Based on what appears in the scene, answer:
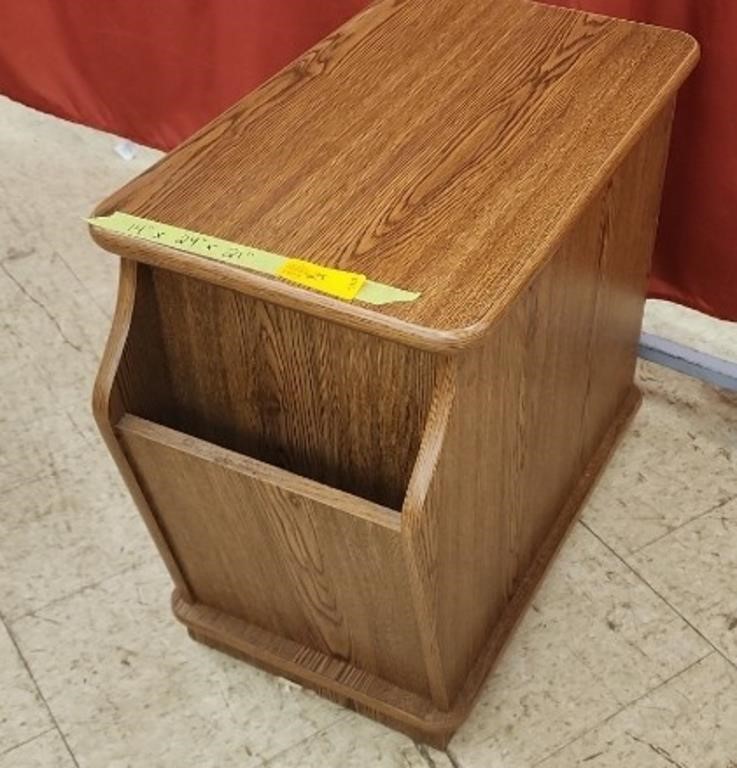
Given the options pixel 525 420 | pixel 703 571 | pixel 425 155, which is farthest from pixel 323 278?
pixel 703 571

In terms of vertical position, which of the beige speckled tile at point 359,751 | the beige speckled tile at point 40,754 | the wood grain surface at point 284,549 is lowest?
the beige speckled tile at point 40,754

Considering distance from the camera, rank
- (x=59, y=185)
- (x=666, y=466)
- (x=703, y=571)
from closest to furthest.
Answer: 1. (x=703, y=571)
2. (x=666, y=466)
3. (x=59, y=185)

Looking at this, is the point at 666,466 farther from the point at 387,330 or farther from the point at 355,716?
the point at 387,330

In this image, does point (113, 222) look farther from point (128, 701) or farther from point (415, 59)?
point (128, 701)

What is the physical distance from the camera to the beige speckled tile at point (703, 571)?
131 cm

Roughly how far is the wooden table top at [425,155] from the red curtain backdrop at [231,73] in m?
0.19

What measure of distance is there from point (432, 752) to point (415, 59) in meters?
0.77

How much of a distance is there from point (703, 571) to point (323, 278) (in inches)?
29.8

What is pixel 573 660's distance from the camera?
1.28 metres

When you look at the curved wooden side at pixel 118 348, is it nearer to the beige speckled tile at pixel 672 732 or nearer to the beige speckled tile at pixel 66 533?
the beige speckled tile at pixel 66 533

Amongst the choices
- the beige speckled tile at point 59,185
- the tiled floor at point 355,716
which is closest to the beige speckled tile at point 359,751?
the tiled floor at point 355,716

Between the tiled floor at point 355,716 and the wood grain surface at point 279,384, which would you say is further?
the tiled floor at point 355,716

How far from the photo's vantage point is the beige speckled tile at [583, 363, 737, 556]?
144 cm

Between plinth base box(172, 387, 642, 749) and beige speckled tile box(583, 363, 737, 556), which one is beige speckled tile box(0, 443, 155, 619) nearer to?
plinth base box(172, 387, 642, 749)
